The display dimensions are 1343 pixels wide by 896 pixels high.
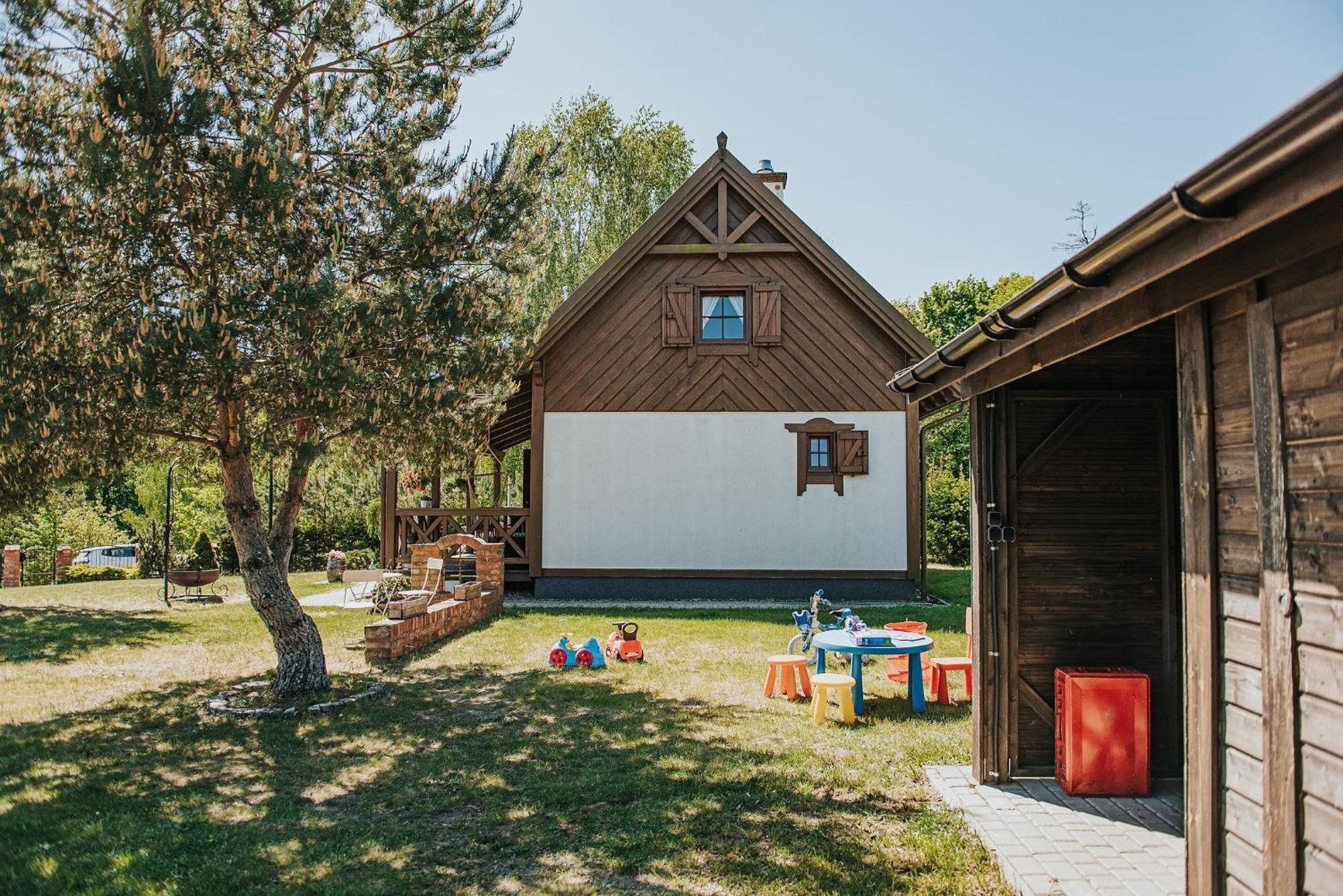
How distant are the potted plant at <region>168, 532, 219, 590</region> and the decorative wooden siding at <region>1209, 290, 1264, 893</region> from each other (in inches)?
663

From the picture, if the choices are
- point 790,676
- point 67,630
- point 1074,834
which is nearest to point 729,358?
point 790,676

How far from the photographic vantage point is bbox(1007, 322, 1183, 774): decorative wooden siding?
19.4 feet

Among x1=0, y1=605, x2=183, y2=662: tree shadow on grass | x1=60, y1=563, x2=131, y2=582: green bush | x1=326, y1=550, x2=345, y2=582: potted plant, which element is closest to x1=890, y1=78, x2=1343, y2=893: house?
x1=0, y1=605, x2=183, y2=662: tree shadow on grass

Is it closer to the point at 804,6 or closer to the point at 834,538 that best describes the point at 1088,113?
the point at 804,6

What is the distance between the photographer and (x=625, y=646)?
10.5 m

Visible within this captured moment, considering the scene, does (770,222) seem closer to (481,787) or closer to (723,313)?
(723,313)

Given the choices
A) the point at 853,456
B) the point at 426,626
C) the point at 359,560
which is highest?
the point at 853,456

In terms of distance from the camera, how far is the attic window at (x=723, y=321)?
16234mm

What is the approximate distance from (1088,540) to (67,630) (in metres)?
13.3

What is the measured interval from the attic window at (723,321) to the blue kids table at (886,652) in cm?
890

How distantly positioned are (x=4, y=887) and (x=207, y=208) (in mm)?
4867

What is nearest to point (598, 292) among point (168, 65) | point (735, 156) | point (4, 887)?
point (735, 156)

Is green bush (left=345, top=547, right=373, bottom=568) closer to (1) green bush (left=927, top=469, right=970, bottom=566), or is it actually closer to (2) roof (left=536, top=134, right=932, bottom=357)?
(2) roof (left=536, top=134, right=932, bottom=357)

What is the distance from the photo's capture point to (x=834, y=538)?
52.2 feet
